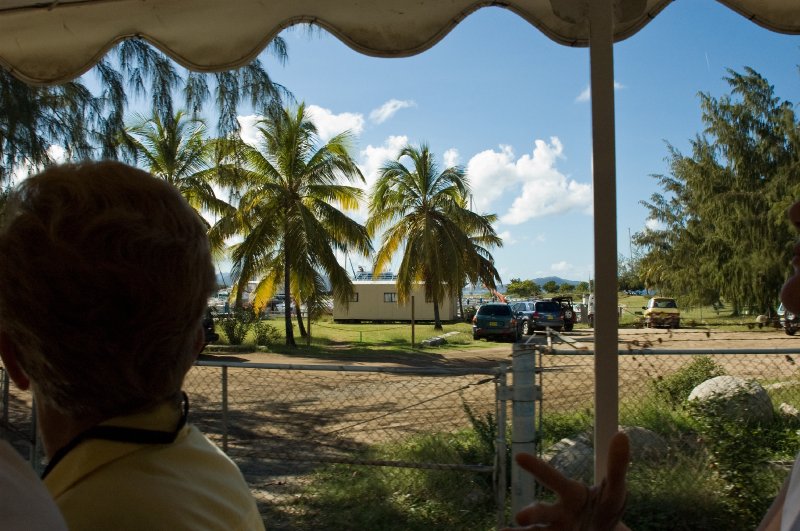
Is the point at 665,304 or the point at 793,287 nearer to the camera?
the point at 793,287

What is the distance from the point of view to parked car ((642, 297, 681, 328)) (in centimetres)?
3114

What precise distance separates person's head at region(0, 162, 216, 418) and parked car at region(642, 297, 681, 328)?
31.5 metres

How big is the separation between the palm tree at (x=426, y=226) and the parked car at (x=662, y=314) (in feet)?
29.5

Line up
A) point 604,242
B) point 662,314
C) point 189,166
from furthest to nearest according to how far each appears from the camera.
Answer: point 662,314, point 189,166, point 604,242

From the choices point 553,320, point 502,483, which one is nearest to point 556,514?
point 502,483

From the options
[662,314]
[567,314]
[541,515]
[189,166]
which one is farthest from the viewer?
[662,314]

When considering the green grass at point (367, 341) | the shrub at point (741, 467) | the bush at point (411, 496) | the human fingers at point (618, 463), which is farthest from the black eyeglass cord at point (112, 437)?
the green grass at point (367, 341)

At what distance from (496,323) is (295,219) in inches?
420

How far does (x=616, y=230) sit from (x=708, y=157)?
3887cm

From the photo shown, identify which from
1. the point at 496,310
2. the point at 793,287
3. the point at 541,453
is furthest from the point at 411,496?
the point at 496,310

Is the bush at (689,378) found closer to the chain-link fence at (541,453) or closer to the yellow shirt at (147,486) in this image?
the chain-link fence at (541,453)

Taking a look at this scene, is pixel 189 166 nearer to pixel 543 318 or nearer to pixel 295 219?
pixel 295 219

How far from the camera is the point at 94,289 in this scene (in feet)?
2.70

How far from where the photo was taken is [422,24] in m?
2.45
